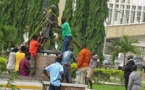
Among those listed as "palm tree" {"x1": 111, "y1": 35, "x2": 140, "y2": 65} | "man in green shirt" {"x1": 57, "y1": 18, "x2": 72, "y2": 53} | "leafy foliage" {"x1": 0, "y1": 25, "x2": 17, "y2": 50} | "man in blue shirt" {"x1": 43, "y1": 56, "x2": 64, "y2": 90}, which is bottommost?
"palm tree" {"x1": 111, "y1": 35, "x2": 140, "y2": 65}

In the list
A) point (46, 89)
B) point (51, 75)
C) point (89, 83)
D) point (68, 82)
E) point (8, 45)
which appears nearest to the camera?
point (51, 75)

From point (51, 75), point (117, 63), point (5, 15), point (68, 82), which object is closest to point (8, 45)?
point (5, 15)

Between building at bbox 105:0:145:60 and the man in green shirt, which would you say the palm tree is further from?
the man in green shirt

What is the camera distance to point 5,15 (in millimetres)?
53375

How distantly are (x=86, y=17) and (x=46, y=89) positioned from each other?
32.8m

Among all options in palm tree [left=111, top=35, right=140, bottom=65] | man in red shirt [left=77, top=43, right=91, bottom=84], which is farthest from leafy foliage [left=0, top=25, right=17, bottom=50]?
man in red shirt [left=77, top=43, right=91, bottom=84]

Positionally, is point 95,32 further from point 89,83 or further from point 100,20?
point 89,83

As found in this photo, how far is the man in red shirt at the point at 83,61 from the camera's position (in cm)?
2430

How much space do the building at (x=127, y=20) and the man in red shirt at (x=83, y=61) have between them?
45.3 metres

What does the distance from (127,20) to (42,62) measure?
165ft

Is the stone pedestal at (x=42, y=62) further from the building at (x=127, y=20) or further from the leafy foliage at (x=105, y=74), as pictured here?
the building at (x=127, y=20)

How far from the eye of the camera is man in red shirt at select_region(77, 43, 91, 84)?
24297 mm

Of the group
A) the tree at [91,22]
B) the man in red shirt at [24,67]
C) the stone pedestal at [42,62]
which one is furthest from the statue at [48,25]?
A: the tree at [91,22]

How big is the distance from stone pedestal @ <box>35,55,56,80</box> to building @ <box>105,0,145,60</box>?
47.3m
